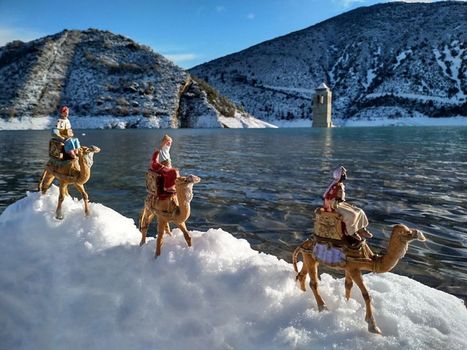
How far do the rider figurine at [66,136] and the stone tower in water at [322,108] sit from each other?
154606 millimetres

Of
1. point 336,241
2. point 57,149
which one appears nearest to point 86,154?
→ point 57,149

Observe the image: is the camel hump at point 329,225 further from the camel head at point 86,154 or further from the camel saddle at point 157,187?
the camel head at point 86,154

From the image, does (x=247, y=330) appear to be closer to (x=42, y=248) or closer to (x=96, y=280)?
(x=96, y=280)

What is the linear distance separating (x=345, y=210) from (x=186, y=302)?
2.45 m

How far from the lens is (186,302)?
212 inches

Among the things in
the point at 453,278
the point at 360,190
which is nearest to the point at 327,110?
the point at 360,190

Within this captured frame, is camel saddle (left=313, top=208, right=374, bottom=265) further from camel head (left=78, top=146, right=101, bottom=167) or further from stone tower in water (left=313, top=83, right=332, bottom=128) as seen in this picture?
stone tower in water (left=313, top=83, right=332, bottom=128)

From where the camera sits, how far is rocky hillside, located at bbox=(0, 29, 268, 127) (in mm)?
114250

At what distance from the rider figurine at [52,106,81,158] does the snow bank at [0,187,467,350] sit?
180 centimetres

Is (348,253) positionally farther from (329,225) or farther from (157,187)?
(157,187)

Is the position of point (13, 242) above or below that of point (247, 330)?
above

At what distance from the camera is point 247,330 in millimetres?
4957

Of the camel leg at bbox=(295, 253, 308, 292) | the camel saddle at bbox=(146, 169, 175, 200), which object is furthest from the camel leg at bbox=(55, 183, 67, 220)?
the camel leg at bbox=(295, 253, 308, 292)

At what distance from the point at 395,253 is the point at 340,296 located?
110 cm
